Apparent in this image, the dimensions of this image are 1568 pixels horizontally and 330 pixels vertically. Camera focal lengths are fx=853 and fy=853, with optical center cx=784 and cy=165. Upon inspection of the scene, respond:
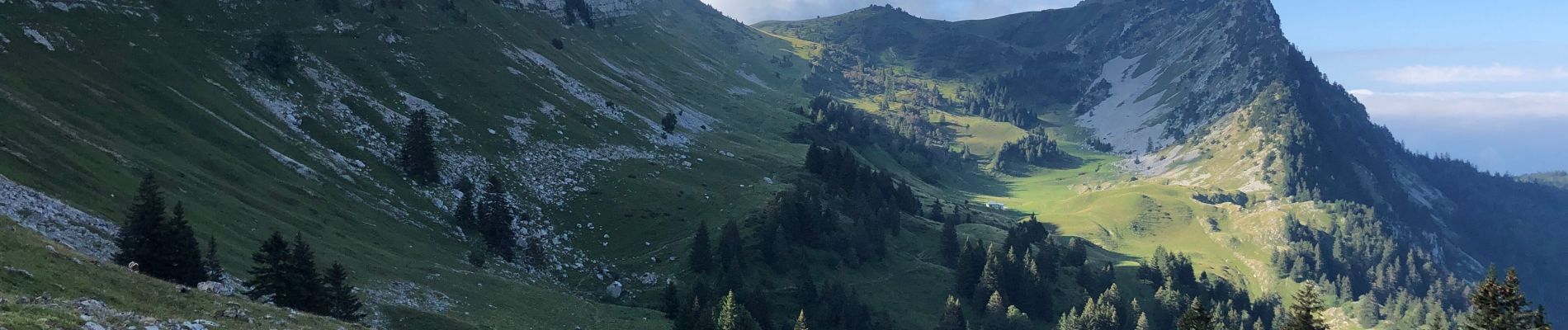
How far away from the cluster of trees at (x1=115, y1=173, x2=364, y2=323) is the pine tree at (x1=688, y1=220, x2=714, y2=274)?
5520 cm

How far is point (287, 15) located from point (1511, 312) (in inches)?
5254

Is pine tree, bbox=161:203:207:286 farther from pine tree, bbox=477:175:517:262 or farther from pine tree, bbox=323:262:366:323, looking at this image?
pine tree, bbox=477:175:517:262

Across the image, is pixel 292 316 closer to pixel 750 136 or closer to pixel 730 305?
pixel 730 305

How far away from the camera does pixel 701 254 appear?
A: 350ft

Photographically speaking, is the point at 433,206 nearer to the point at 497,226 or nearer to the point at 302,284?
the point at 497,226

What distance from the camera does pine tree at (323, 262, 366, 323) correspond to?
51.4m

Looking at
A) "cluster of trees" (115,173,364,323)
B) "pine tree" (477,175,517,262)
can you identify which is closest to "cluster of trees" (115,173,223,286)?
"cluster of trees" (115,173,364,323)

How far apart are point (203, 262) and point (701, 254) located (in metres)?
61.4

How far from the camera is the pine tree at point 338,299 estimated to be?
169ft

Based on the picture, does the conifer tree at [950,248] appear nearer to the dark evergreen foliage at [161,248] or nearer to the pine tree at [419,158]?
the pine tree at [419,158]

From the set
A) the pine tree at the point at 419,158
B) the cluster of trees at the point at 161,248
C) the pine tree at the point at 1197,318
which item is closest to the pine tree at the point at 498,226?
the pine tree at the point at 419,158

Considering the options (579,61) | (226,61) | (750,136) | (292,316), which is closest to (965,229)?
(750,136)

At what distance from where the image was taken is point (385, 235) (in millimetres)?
80938

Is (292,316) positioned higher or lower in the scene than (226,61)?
lower
